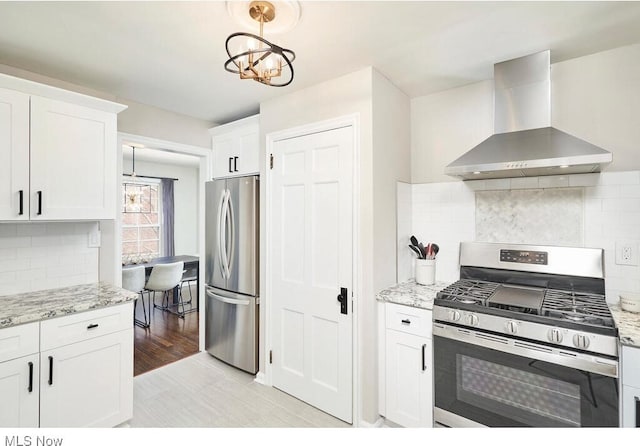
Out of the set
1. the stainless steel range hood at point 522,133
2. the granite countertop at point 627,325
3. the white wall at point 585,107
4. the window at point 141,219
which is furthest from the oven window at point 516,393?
the window at point 141,219

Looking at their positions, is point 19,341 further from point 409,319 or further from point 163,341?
point 409,319

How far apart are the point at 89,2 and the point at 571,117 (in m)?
2.78

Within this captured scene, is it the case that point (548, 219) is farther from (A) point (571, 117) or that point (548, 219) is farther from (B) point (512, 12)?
(B) point (512, 12)

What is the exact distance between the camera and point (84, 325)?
1855 millimetres

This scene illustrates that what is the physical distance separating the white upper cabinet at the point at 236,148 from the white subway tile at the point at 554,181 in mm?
2173

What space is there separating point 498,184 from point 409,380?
1495 millimetres

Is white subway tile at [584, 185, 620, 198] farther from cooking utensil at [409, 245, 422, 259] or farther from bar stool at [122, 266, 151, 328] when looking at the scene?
bar stool at [122, 266, 151, 328]

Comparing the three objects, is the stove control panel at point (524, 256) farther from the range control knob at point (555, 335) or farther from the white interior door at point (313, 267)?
the white interior door at point (313, 267)

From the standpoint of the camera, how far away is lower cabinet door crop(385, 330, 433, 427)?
6.21 feet

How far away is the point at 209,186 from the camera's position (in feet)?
10.2

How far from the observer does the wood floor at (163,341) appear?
10.0 feet

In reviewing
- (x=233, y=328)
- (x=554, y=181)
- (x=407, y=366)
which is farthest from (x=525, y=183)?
(x=233, y=328)

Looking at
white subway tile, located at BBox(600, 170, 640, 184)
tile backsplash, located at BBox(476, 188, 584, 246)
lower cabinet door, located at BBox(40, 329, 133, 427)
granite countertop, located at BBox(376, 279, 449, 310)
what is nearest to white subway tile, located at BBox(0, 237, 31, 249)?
lower cabinet door, located at BBox(40, 329, 133, 427)
